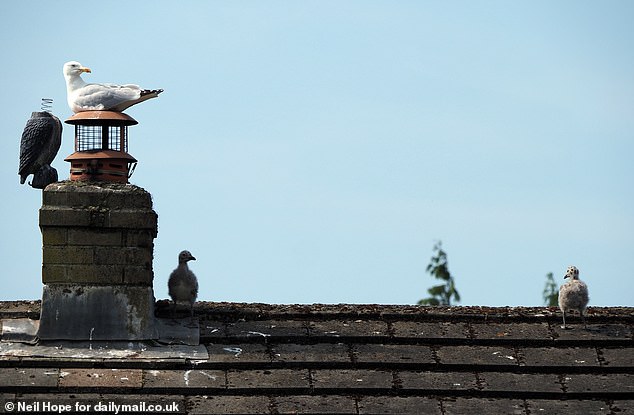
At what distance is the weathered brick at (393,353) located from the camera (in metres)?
11.2

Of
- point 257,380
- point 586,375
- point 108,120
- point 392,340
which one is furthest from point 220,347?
point 586,375

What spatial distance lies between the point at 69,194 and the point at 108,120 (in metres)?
0.87

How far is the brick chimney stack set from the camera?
1128 cm

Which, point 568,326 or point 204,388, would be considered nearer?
point 204,388

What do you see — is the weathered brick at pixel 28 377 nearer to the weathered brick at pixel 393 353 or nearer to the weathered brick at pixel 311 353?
the weathered brick at pixel 311 353

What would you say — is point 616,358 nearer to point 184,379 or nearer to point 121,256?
point 184,379

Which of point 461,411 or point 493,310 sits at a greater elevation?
point 493,310

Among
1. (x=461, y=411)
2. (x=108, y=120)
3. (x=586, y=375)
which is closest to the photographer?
(x=461, y=411)

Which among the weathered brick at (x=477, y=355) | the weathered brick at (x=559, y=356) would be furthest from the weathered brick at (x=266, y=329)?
the weathered brick at (x=559, y=356)

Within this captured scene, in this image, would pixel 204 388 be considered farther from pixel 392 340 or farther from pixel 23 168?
pixel 23 168

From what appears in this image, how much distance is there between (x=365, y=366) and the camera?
36.6 ft

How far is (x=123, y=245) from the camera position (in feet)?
37.5

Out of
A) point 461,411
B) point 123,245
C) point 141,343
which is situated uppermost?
point 123,245

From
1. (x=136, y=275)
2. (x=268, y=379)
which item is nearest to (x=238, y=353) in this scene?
(x=268, y=379)
